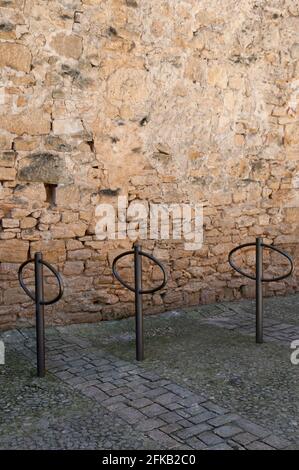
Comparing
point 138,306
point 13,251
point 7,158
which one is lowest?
point 138,306

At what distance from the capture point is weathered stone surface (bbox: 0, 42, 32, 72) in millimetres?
4219

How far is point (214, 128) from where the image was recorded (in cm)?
529

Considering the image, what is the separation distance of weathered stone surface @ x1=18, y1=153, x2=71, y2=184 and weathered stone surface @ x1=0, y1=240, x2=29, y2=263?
1.81 feet

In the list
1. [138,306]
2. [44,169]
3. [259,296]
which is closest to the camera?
[138,306]

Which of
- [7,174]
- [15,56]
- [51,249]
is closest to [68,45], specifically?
[15,56]

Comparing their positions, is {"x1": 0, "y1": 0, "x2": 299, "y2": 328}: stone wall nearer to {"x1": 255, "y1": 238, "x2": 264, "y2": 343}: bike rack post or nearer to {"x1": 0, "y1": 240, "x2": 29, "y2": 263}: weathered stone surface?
{"x1": 0, "y1": 240, "x2": 29, "y2": 263}: weathered stone surface

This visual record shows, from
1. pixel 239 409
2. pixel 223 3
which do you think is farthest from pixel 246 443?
pixel 223 3

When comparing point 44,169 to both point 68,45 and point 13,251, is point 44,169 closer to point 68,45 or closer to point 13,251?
point 13,251

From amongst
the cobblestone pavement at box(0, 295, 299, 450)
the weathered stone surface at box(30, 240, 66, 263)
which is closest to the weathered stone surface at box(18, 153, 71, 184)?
the weathered stone surface at box(30, 240, 66, 263)

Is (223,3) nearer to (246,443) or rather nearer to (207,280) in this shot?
(207,280)

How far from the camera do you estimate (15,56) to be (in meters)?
4.26

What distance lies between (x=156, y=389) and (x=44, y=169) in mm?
2187

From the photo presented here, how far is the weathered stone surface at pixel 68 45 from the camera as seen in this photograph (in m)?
4.43

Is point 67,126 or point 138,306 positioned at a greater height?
point 67,126
